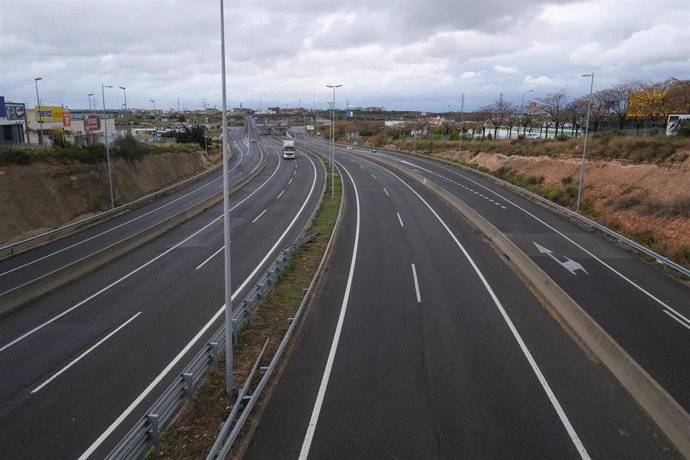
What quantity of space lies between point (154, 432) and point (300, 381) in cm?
379

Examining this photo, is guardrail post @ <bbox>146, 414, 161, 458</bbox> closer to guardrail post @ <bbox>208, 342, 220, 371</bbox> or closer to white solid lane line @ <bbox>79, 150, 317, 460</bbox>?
white solid lane line @ <bbox>79, 150, 317, 460</bbox>

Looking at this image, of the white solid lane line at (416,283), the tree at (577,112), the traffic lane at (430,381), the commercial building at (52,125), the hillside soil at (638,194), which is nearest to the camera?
the traffic lane at (430,381)

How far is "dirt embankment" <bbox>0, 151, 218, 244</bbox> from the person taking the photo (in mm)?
33594

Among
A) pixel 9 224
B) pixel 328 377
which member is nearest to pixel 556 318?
pixel 328 377

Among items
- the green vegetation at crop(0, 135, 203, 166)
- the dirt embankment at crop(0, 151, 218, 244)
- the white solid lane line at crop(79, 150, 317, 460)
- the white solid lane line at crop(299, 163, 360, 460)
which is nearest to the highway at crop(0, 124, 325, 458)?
the white solid lane line at crop(79, 150, 317, 460)

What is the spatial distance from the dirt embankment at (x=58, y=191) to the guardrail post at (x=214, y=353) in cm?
2600

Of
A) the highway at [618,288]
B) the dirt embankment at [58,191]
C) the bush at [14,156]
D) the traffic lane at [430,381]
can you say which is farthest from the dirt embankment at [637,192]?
the bush at [14,156]

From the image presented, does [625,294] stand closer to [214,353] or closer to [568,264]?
[568,264]

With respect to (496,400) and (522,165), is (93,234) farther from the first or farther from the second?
(522,165)

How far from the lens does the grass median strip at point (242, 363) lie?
943 cm

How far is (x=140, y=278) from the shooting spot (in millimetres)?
20953

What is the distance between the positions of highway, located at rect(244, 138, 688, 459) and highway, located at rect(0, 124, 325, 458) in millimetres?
3467

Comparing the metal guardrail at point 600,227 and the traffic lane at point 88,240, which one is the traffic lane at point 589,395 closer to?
the metal guardrail at point 600,227

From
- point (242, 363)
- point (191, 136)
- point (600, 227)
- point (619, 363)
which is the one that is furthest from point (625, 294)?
point (191, 136)
